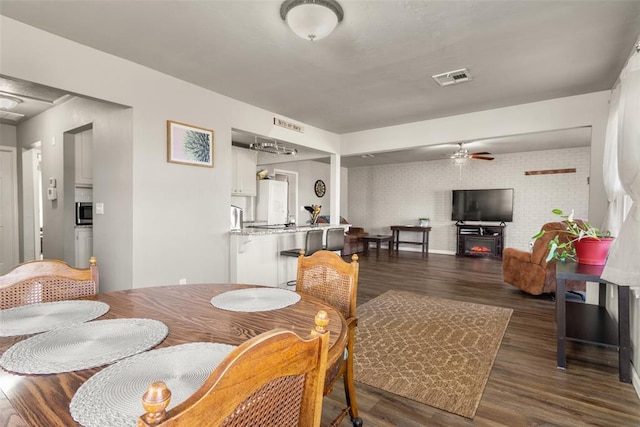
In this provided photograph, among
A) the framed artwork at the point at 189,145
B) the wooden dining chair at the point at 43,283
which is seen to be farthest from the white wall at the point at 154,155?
the wooden dining chair at the point at 43,283

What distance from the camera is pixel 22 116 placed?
454 cm

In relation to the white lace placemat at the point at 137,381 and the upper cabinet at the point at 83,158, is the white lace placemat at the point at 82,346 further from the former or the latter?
the upper cabinet at the point at 83,158

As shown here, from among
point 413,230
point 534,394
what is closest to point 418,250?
point 413,230

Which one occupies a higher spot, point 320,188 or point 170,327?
point 320,188

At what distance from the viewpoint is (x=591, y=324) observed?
2.57m

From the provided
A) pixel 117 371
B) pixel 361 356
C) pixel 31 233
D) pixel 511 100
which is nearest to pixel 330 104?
pixel 511 100

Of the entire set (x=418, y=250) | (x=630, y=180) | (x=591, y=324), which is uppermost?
(x=630, y=180)

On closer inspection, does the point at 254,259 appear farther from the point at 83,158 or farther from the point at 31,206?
the point at 31,206

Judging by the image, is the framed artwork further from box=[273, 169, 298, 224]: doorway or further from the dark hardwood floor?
box=[273, 169, 298, 224]: doorway

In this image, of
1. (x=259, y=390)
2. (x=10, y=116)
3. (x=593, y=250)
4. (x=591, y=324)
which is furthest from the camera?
(x=10, y=116)

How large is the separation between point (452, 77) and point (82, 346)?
140 inches

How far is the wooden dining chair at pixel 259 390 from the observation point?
418mm

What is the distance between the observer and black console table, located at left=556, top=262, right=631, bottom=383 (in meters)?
2.14

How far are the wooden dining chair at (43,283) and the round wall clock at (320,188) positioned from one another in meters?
7.56
